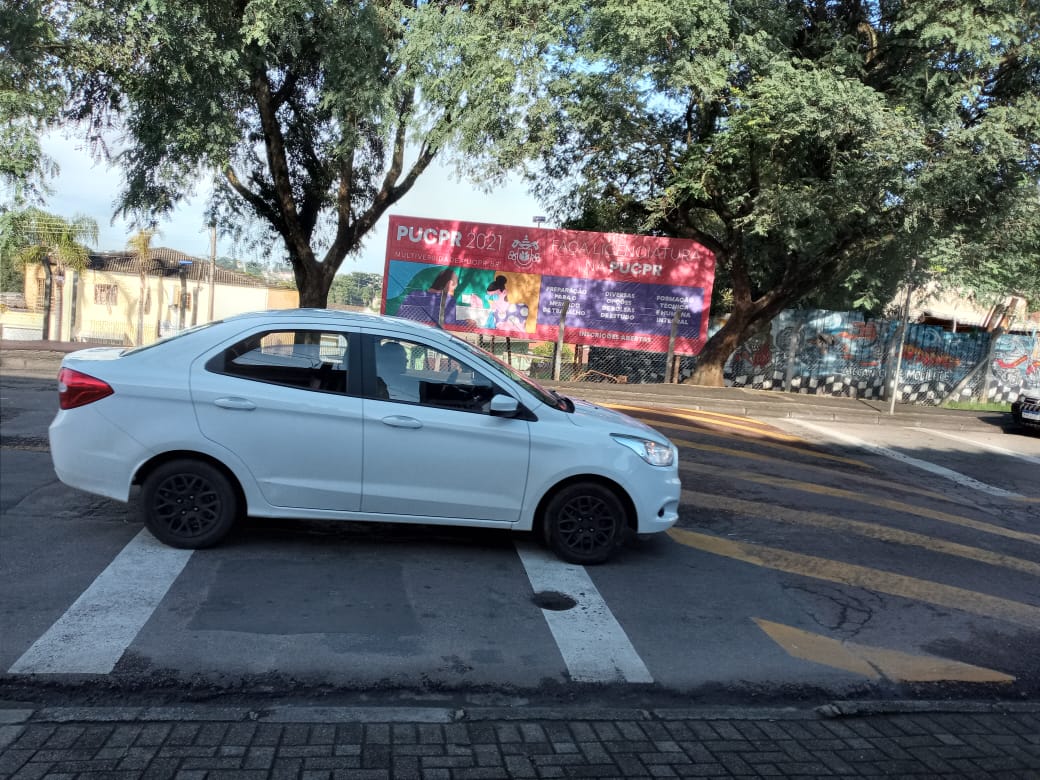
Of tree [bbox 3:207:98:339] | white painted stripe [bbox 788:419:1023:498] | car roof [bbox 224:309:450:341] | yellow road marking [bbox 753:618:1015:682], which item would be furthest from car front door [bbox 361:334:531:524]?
tree [bbox 3:207:98:339]

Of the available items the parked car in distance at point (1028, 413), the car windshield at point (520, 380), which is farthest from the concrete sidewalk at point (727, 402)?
the car windshield at point (520, 380)

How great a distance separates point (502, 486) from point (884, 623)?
8.51 feet

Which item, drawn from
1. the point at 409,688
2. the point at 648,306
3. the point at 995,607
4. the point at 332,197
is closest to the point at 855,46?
the point at 648,306

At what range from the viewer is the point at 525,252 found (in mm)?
19609

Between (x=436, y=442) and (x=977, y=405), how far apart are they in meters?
21.3

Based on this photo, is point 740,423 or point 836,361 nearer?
point 740,423

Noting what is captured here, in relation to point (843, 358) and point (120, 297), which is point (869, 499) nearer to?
point (843, 358)

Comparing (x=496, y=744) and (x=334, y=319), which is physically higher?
(x=334, y=319)

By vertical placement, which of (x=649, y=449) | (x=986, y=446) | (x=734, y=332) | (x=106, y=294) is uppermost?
(x=734, y=332)

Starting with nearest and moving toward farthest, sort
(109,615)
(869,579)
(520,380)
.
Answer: (109,615) < (520,380) < (869,579)

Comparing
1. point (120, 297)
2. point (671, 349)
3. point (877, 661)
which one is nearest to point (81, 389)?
point (877, 661)

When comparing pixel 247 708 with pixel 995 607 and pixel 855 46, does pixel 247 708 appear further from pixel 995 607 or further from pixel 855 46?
pixel 855 46

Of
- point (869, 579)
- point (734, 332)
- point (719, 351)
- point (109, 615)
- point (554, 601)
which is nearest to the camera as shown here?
point (109, 615)

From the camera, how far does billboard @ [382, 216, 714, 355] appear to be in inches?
770
